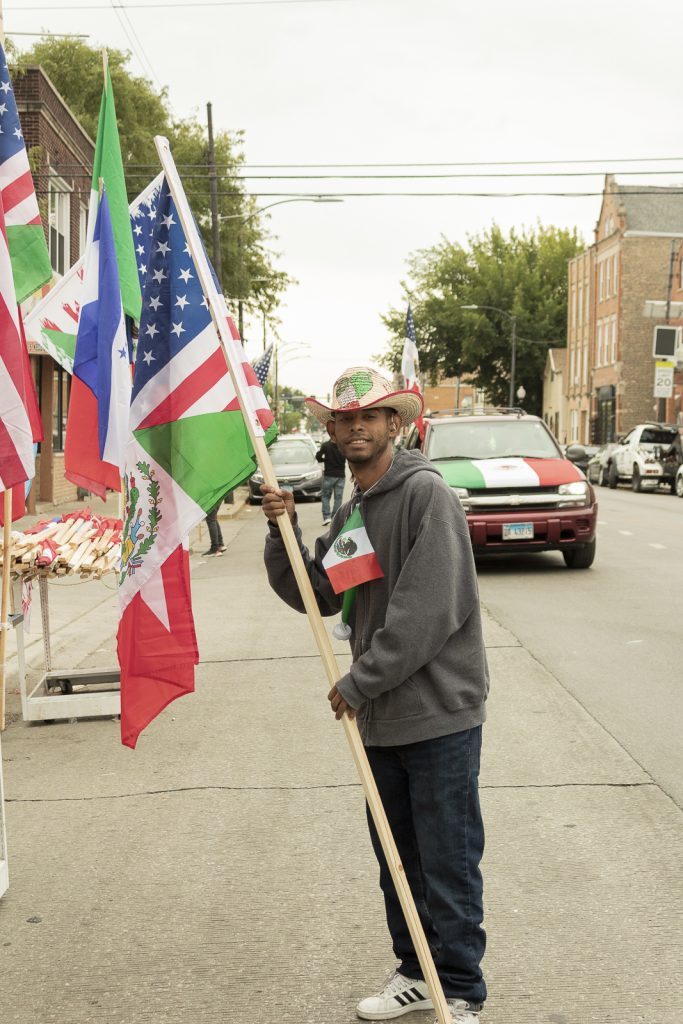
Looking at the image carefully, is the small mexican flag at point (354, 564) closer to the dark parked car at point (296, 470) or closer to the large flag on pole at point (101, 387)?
the large flag on pole at point (101, 387)

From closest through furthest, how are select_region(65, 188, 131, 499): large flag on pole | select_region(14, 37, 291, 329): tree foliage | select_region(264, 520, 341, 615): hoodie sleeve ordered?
select_region(264, 520, 341, 615): hoodie sleeve < select_region(65, 188, 131, 499): large flag on pole < select_region(14, 37, 291, 329): tree foliage

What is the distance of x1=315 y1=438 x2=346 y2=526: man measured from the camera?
1926 cm

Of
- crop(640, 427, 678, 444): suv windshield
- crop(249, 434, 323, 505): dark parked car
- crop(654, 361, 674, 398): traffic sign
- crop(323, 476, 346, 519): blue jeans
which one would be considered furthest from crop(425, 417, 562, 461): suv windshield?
crop(654, 361, 674, 398): traffic sign

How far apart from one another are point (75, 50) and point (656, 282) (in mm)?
Result: 32157

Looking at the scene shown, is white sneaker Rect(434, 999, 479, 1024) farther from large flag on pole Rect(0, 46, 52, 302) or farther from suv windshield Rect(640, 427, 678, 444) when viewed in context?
suv windshield Rect(640, 427, 678, 444)

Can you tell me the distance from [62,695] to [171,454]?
145 inches

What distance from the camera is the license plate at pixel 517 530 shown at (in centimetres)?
1393

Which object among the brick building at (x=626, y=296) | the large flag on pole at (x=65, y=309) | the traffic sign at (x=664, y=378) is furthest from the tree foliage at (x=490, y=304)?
the large flag on pole at (x=65, y=309)

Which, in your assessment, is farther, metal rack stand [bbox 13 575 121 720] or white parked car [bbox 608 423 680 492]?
white parked car [bbox 608 423 680 492]

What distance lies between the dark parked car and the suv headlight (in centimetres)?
1454

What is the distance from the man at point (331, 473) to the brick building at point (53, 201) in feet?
20.2

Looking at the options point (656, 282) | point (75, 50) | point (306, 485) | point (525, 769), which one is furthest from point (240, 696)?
point (656, 282)

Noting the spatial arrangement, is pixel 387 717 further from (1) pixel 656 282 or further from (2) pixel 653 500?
(1) pixel 656 282

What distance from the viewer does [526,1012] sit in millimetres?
3611
